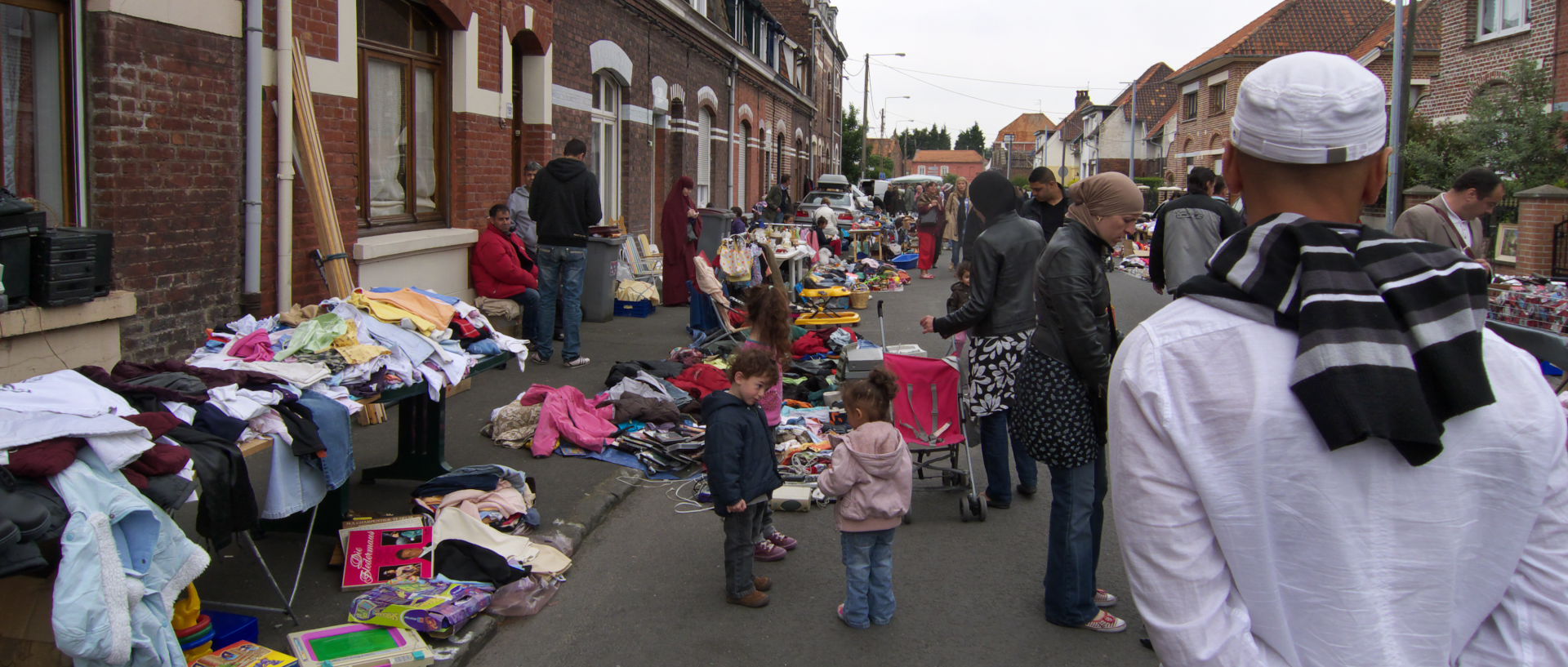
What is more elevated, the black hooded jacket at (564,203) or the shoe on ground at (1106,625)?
the black hooded jacket at (564,203)

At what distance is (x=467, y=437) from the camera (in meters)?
7.66

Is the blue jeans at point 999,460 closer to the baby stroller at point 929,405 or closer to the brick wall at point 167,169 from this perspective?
the baby stroller at point 929,405

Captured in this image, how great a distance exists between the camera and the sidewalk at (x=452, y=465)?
15.5 feet

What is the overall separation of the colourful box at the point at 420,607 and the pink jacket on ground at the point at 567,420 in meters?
2.60

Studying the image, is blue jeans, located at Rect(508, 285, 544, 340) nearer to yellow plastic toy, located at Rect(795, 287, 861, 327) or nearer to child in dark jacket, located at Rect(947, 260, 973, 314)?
yellow plastic toy, located at Rect(795, 287, 861, 327)

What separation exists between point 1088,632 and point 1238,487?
352 cm

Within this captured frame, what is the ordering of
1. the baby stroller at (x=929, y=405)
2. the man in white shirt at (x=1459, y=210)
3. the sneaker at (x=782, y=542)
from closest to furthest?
the sneaker at (x=782, y=542) → the baby stroller at (x=929, y=405) → the man in white shirt at (x=1459, y=210)

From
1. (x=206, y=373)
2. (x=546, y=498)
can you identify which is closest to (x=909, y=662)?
(x=546, y=498)

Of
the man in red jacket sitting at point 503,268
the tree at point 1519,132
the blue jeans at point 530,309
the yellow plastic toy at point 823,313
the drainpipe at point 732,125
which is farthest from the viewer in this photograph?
the drainpipe at point 732,125

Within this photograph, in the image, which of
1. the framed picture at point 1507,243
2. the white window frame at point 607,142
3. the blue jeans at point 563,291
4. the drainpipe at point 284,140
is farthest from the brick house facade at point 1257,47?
the drainpipe at point 284,140

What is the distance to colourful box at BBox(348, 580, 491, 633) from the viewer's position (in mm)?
4488

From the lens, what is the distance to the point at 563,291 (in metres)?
10.4

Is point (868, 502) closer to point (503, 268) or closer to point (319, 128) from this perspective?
point (319, 128)

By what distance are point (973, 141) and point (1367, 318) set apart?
162229 millimetres
